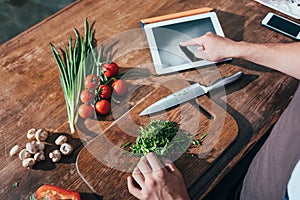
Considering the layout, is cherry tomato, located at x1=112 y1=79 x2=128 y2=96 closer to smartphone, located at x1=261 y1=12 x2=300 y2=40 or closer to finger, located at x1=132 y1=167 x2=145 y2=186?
finger, located at x1=132 y1=167 x2=145 y2=186

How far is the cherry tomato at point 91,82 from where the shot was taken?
1.45m

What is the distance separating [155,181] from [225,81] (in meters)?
0.50

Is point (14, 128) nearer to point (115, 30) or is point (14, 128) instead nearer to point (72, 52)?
point (72, 52)

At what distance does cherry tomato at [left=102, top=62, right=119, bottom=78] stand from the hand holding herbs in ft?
0.91

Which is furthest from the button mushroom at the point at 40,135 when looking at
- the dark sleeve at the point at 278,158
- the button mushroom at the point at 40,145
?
the dark sleeve at the point at 278,158

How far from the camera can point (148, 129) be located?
133 centimetres

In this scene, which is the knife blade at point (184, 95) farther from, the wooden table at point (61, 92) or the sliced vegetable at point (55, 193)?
the sliced vegetable at point (55, 193)

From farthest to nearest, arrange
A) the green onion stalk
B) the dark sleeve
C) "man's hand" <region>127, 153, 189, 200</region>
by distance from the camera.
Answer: the green onion stalk → "man's hand" <region>127, 153, 189, 200</region> → the dark sleeve

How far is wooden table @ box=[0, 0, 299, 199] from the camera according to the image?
128cm

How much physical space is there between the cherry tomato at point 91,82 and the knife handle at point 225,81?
44 cm

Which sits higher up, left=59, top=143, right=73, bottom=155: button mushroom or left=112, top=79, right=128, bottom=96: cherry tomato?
left=112, top=79, right=128, bottom=96: cherry tomato

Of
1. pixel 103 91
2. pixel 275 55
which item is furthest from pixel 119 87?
pixel 275 55

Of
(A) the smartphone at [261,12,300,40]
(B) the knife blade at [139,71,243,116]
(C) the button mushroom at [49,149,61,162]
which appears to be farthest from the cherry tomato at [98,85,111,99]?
(A) the smartphone at [261,12,300,40]

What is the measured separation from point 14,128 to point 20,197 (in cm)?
27
